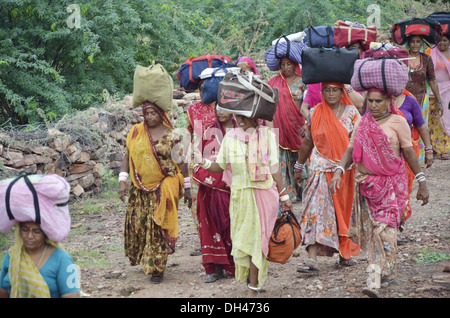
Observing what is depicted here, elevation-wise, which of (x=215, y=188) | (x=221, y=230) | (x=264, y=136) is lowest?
(x=221, y=230)

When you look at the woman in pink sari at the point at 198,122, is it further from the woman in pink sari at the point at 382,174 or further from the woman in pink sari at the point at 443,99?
the woman in pink sari at the point at 443,99

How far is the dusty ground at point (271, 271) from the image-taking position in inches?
206

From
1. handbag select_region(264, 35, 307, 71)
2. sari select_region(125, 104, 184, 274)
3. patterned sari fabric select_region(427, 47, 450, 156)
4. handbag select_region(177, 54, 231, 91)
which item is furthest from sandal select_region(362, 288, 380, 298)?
patterned sari fabric select_region(427, 47, 450, 156)

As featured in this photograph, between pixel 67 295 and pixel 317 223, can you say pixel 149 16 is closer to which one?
pixel 317 223

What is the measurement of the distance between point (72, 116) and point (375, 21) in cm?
1033

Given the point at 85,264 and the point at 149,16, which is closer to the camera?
the point at 85,264

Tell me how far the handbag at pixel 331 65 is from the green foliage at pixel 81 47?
5683mm

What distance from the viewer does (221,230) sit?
605 centimetres

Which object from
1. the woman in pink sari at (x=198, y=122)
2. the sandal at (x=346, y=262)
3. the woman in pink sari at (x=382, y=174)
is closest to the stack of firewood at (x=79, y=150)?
the woman in pink sari at (x=198, y=122)

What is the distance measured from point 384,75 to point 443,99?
6123 millimetres

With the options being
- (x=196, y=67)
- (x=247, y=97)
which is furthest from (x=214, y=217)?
(x=196, y=67)

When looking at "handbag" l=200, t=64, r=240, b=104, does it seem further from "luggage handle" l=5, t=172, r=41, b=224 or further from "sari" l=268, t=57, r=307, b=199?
"luggage handle" l=5, t=172, r=41, b=224

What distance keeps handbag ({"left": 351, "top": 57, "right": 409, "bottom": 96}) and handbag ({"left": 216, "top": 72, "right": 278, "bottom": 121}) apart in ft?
2.68

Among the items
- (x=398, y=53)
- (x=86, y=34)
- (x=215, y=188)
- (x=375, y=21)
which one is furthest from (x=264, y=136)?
(x=375, y=21)
